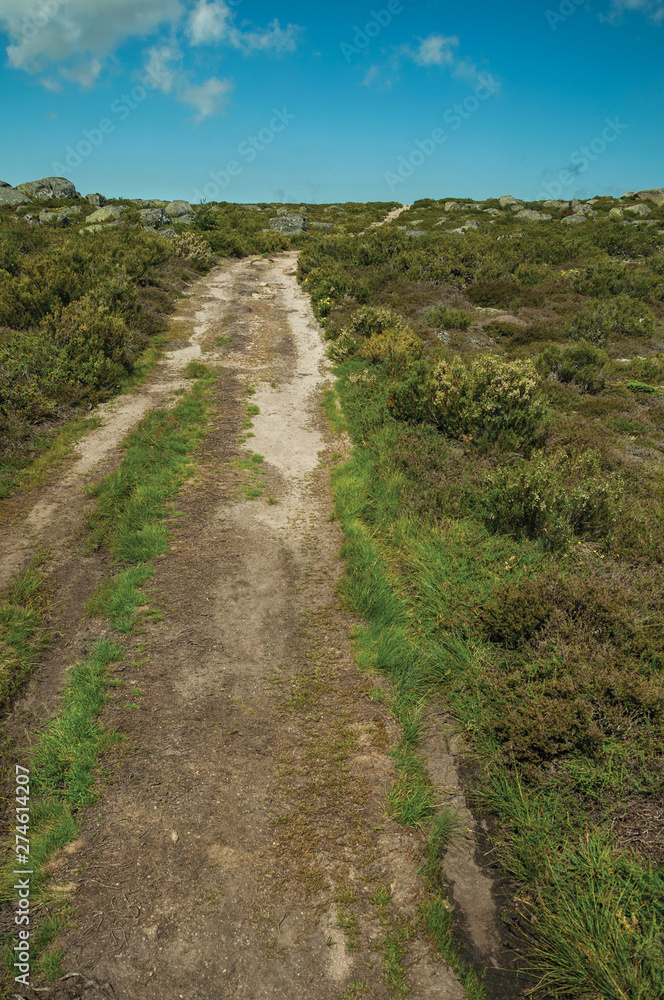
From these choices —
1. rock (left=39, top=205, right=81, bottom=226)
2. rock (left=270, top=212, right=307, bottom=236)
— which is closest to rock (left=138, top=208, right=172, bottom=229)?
rock (left=39, top=205, right=81, bottom=226)

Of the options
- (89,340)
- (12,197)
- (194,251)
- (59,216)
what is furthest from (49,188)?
(89,340)

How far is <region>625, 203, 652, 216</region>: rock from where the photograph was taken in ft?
130

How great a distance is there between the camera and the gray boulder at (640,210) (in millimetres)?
39688

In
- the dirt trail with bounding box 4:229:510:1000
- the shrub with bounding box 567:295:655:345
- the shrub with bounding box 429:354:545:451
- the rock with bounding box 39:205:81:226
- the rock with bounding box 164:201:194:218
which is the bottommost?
the dirt trail with bounding box 4:229:510:1000

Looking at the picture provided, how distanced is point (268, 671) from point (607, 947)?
3.50 meters

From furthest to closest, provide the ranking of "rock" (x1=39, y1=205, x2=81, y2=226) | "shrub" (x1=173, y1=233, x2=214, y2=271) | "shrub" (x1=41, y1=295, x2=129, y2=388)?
1. "rock" (x1=39, y1=205, x2=81, y2=226)
2. "shrub" (x1=173, y1=233, x2=214, y2=271)
3. "shrub" (x1=41, y1=295, x2=129, y2=388)

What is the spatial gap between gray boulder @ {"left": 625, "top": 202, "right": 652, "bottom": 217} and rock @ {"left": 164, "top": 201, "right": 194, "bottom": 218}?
35583mm

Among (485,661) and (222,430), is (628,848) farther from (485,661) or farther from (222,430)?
(222,430)

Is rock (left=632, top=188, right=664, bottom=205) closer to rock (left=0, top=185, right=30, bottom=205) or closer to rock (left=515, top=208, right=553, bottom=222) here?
rock (left=515, top=208, right=553, bottom=222)

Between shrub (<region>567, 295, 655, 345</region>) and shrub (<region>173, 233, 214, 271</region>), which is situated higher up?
shrub (<region>173, 233, 214, 271</region>)

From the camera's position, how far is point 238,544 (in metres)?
7.33

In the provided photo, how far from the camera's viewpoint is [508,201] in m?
49.8

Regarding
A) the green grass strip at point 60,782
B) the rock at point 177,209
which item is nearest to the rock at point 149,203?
the rock at point 177,209

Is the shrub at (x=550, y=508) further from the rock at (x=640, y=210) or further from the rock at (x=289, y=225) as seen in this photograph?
the rock at (x=640, y=210)
